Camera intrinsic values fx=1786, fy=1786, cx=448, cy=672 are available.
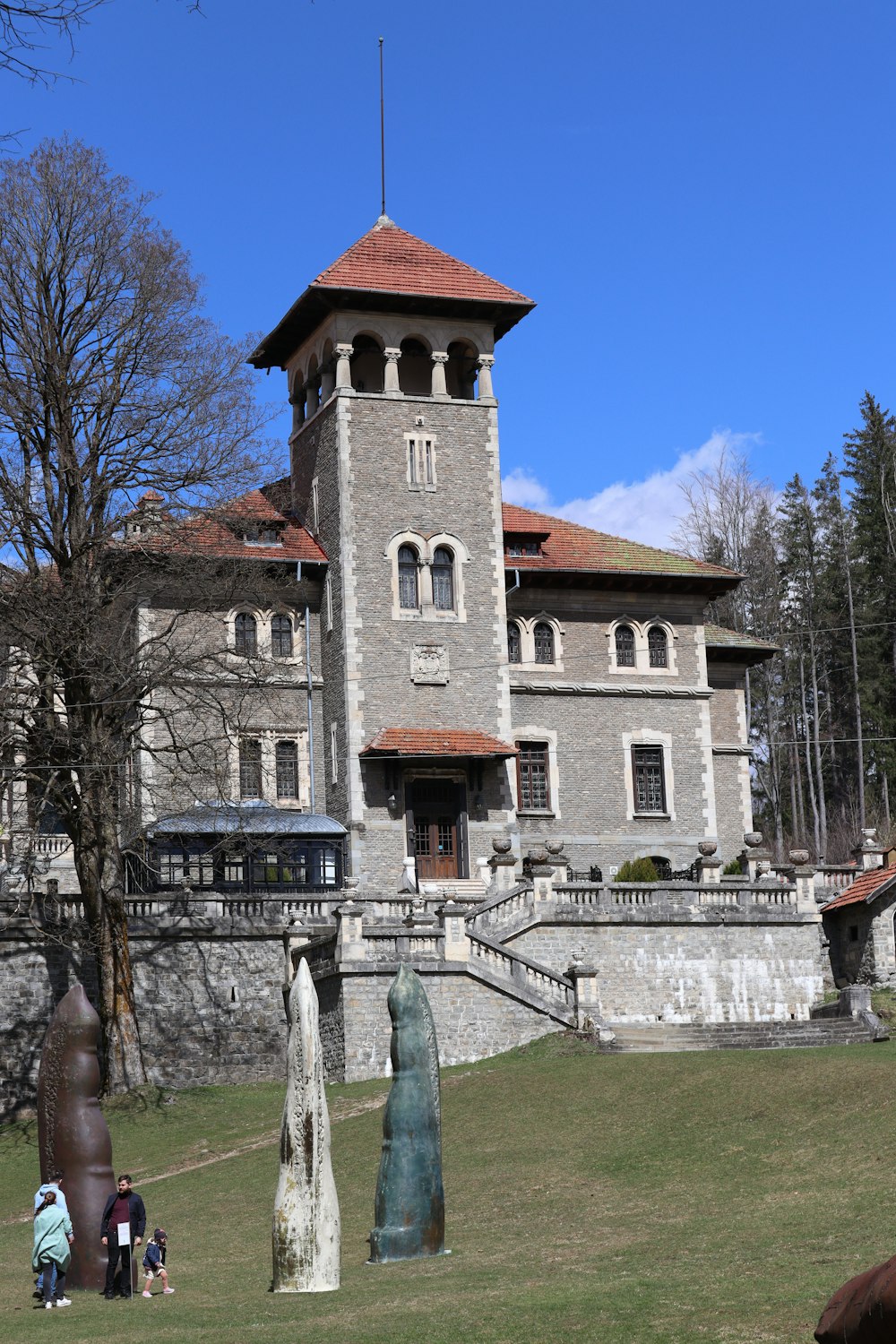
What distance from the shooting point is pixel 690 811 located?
1766 inches

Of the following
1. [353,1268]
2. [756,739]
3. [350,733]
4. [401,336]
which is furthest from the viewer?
[756,739]

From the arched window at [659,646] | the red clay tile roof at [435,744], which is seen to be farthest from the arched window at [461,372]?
the red clay tile roof at [435,744]

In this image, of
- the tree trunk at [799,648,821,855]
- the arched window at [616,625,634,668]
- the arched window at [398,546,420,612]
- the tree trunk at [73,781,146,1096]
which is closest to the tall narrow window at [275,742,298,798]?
the arched window at [398,546,420,612]

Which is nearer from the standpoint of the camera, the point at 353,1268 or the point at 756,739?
the point at 353,1268

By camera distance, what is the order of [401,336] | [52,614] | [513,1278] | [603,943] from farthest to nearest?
[401,336] → [603,943] → [52,614] → [513,1278]

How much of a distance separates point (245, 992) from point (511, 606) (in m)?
14.1

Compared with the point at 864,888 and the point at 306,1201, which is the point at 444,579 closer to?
the point at 864,888

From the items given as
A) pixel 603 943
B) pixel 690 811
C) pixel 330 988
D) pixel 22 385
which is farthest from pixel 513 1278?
pixel 690 811

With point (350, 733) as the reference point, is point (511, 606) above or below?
above

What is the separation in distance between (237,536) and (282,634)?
695 centimetres

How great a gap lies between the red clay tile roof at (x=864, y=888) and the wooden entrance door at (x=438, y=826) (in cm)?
876

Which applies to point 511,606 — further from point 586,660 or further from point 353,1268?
point 353,1268

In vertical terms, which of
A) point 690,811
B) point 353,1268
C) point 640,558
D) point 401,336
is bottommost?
point 353,1268

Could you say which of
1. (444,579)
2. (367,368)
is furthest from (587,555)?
(367,368)
